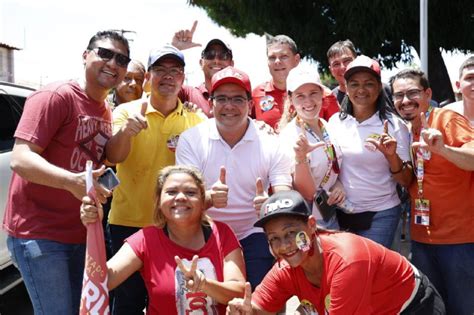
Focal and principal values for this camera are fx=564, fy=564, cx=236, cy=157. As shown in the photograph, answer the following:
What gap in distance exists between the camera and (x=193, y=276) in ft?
9.71

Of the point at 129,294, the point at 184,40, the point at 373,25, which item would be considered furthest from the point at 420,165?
the point at 373,25

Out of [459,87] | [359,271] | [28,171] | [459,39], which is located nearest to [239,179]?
[359,271]

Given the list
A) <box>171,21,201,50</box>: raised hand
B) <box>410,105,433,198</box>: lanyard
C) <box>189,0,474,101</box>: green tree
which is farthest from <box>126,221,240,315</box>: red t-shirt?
<box>189,0,474,101</box>: green tree

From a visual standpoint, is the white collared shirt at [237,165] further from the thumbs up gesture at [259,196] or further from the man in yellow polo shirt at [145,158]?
the man in yellow polo shirt at [145,158]

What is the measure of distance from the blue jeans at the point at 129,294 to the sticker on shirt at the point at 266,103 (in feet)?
5.30

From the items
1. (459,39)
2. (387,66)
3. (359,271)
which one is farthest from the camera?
(387,66)

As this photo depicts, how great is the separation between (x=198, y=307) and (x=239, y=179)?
0.85m

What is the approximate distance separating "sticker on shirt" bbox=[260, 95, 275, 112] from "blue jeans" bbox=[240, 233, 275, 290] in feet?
4.88

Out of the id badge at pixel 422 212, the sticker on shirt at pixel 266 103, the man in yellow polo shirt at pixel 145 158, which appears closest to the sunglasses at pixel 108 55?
the man in yellow polo shirt at pixel 145 158

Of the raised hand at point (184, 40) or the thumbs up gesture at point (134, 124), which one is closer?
the thumbs up gesture at point (134, 124)

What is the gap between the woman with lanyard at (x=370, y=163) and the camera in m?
3.81

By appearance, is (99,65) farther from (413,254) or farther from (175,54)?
(413,254)

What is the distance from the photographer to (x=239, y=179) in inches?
141

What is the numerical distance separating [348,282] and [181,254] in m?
0.98
